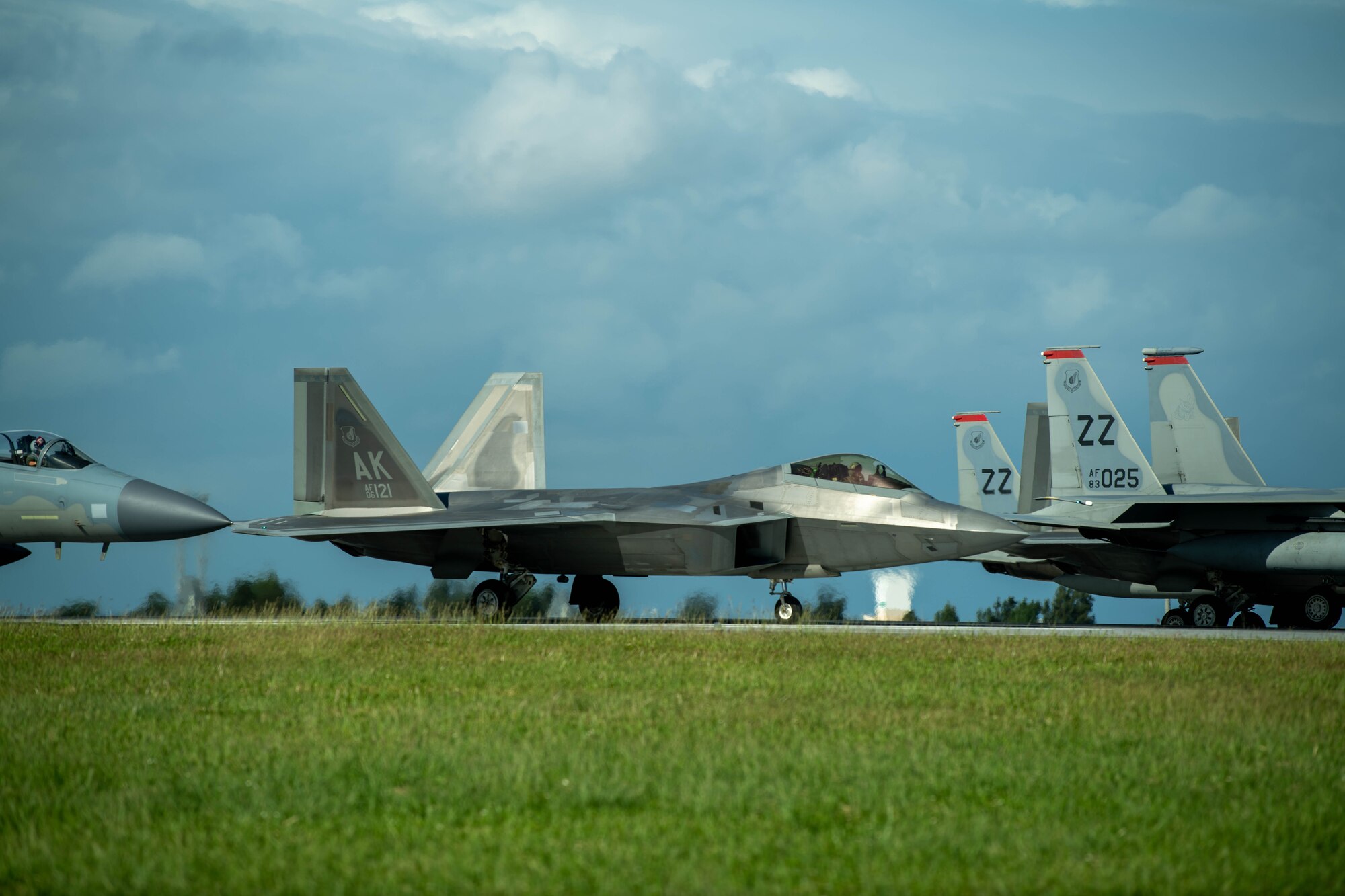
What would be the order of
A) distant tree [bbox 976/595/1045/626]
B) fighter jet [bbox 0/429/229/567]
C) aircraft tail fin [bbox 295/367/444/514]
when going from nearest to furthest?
fighter jet [bbox 0/429/229/567] < aircraft tail fin [bbox 295/367/444/514] < distant tree [bbox 976/595/1045/626]

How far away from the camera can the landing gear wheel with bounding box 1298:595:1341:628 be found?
65.5 ft

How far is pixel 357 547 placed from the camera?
1927 cm

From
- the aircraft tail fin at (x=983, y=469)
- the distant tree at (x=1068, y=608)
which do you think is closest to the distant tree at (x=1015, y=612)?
the distant tree at (x=1068, y=608)

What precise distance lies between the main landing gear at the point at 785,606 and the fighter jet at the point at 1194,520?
15.5 ft

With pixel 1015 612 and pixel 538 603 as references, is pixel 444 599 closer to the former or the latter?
pixel 538 603

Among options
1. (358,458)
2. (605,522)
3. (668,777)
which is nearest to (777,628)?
(605,522)

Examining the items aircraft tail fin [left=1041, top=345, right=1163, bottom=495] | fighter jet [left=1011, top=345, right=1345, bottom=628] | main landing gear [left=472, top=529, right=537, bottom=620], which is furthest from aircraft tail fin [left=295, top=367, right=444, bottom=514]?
aircraft tail fin [left=1041, top=345, right=1163, bottom=495]

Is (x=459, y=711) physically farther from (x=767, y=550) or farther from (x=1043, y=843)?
(x=767, y=550)

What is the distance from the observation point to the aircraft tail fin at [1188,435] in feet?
69.5

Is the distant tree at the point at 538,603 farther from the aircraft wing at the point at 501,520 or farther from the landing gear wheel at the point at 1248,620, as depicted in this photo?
the landing gear wheel at the point at 1248,620

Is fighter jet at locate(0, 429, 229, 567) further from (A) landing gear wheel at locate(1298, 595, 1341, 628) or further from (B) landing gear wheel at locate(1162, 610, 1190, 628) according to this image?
(A) landing gear wheel at locate(1298, 595, 1341, 628)

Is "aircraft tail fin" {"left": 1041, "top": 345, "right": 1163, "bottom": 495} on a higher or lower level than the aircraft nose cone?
higher

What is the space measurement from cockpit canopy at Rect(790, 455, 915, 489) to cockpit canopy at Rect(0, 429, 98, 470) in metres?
10.7

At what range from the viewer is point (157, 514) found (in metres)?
17.1
